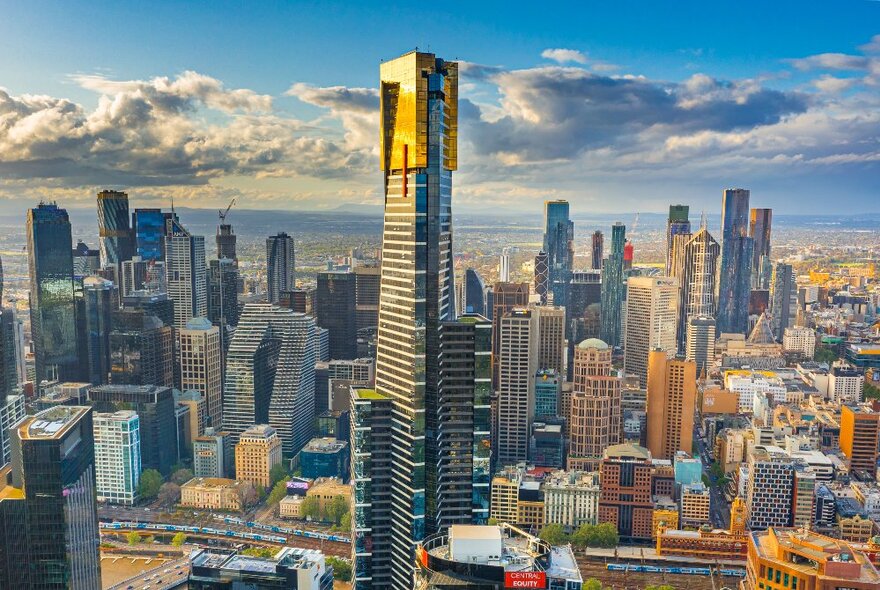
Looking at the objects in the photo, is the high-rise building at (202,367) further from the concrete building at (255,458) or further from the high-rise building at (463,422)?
the high-rise building at (463,422)

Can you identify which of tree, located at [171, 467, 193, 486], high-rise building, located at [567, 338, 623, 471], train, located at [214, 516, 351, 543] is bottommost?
train, located at [214, 516, 351, 543]

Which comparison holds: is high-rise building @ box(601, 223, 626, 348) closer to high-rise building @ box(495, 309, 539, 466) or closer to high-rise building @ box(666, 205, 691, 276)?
high-rise building @ box(666, 205, 691, 276)

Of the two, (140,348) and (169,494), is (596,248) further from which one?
(169,494)

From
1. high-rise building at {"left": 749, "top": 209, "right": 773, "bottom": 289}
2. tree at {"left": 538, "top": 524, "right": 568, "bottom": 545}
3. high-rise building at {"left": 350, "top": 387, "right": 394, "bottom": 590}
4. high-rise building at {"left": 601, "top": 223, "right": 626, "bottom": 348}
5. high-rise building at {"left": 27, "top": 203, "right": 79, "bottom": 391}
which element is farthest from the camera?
high-rise building at {"left": 601, "top": 223, "right": 626, "bottom": 348}

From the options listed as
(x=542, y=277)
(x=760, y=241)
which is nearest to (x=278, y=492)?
(x=542, y=277)

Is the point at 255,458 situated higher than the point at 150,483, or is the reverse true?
the point at 255,458

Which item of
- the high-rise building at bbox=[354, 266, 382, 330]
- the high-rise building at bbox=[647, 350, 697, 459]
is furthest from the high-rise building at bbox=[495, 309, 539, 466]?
the high-rise building at bbox=[354, 266, 382, 330]

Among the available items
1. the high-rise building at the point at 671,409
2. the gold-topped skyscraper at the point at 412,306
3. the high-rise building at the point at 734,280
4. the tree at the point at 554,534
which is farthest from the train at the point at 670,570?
the high-rise building at the point at 734,280

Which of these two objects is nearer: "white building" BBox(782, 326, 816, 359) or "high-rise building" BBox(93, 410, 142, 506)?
"high-rise building" BBox(93, 410, 142, 506)
